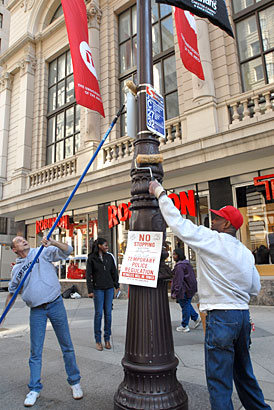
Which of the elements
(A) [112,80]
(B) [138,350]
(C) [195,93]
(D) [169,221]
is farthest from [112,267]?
(A) [112,80]

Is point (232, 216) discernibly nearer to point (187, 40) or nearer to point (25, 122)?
point (187, 40)

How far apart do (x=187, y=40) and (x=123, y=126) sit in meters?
5.86

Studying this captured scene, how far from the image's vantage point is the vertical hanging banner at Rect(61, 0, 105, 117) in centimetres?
866

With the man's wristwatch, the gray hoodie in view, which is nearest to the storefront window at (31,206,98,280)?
the gray hoodie

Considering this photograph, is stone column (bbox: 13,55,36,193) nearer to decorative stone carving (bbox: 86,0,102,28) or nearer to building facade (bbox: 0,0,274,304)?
building facade (bbox: 0,0,274,304)

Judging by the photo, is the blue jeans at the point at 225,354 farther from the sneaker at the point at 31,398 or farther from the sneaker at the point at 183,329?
the sneaker at the point at 183,329

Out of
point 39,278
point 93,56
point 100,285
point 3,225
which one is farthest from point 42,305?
point 3,225

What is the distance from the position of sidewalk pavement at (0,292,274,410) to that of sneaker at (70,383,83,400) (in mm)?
44

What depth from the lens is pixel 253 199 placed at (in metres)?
9.98

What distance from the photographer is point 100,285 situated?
5395 mm

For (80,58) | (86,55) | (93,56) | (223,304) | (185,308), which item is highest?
(93,56)

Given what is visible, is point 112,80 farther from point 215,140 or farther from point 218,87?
point 215,140

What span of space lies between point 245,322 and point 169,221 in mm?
973

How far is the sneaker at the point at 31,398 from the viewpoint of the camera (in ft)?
10.3
